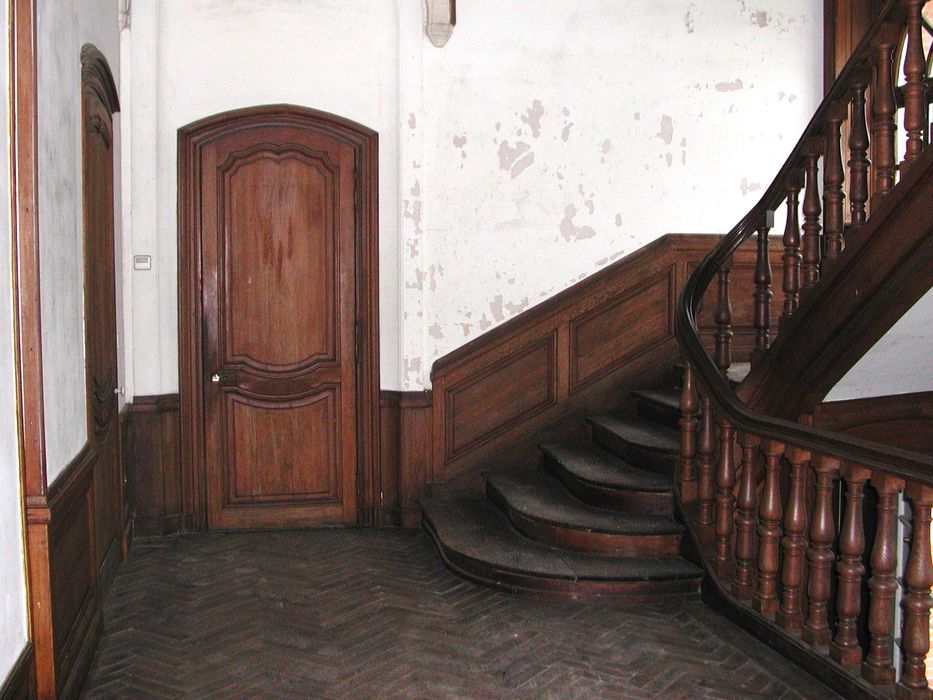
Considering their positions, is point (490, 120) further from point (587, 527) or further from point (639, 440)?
point (587, 527)

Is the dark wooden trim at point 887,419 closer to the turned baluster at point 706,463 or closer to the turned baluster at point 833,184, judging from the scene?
the turned baluster at point 706,463

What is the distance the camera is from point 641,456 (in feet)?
15.6

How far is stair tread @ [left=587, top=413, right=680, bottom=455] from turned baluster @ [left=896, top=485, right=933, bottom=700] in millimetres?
1780

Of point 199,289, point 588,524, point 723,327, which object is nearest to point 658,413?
point 588,524

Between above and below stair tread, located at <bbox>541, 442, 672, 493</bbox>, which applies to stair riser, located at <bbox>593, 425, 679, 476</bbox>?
above

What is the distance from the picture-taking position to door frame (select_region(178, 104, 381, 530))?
5211mm

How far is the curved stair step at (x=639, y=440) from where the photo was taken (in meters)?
4.60

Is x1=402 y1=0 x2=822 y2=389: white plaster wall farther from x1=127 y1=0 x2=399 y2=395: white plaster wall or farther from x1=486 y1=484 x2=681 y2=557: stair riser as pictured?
x1=486 y1=484 x2=681 y2=557: stair riser

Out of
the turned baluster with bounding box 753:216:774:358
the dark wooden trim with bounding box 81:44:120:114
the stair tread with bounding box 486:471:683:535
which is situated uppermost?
the dark wooden trim with bounding box 81:44:120:114

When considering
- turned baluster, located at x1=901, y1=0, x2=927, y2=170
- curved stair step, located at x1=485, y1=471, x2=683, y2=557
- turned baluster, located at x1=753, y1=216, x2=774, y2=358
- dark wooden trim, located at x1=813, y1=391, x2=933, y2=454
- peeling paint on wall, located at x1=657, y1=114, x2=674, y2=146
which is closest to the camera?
turned baluster, located at x1=901, y1=0, x2=927, y2=170

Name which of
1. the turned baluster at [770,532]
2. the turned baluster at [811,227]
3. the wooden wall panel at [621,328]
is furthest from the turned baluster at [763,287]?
the wooden wall panel at [621,328]

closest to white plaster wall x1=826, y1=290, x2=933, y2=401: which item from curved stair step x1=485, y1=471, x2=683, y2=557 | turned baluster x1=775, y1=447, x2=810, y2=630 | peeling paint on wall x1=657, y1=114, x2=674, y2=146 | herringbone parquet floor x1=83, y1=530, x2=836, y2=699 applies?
turned baluster x1=775, y1=447, x2=810, y2=630

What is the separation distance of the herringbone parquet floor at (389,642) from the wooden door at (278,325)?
31.5 inches

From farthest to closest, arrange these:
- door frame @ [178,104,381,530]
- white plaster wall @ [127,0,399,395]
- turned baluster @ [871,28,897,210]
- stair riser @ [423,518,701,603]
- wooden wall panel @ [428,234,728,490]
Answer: wooden wall panel @ [428,234,728,490] < door frame @ [178,104,381,530] < white plaster wall @ [127,0,399,395] < stair riser @ [423,518,701,603] < turned baluster @ [871,28,897,210]
